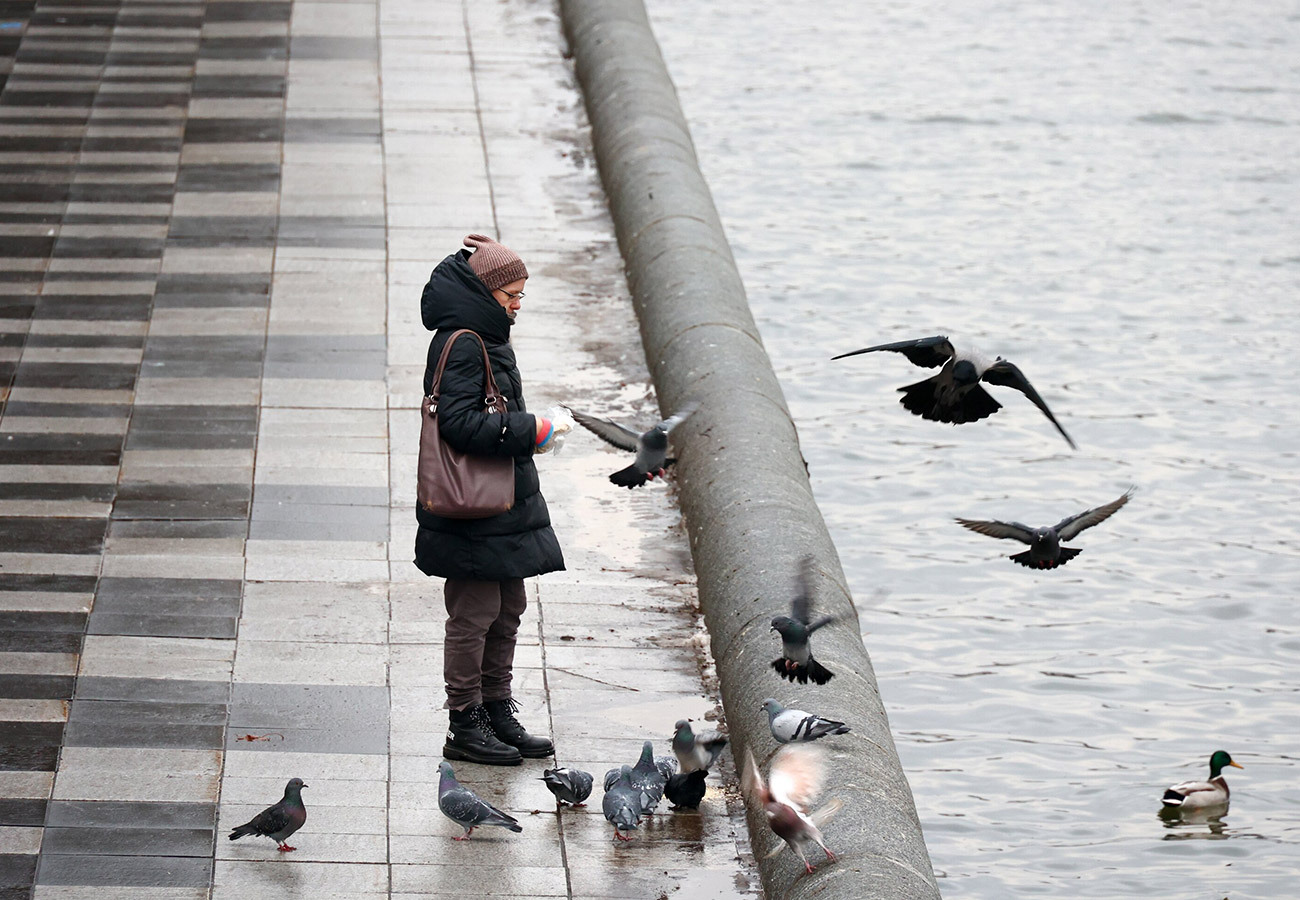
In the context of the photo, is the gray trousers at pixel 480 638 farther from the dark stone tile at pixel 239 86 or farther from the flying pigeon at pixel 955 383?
the dark stone tile at pixel 239 86

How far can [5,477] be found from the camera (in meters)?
8.45

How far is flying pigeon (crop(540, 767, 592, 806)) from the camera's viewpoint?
6172 millimetres

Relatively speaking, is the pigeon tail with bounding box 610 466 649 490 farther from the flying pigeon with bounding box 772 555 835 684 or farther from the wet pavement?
the wet pavement

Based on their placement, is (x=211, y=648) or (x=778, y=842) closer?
(x=778, y=842)

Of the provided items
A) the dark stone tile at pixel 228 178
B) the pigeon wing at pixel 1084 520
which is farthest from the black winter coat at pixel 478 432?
the dark stone tile at pixel 228 178

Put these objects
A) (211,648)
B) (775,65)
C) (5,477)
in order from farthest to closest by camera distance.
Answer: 1. (775,65)
2. (5,477)
3. (211,648)

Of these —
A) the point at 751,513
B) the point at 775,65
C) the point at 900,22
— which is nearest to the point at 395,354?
the point at 751,513

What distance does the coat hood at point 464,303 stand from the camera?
20.0 ft

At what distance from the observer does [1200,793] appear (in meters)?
9.41

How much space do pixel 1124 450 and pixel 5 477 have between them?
29.0 ft

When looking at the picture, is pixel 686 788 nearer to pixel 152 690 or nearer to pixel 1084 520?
pixel 1084 520

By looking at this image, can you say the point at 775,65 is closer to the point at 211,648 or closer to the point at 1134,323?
the point at 1134,323

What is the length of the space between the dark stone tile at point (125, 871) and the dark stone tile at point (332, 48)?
398 inches

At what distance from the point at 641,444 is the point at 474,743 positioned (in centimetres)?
138
